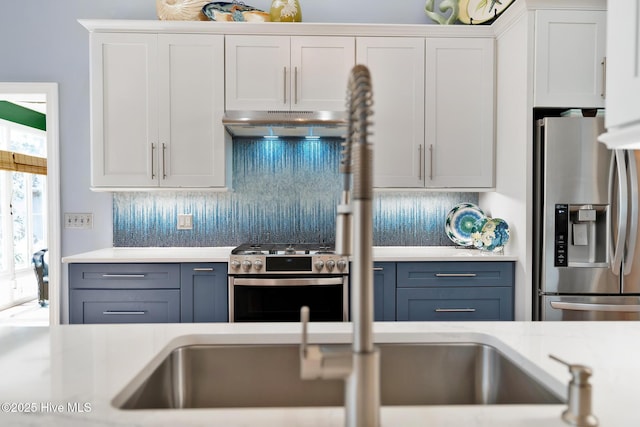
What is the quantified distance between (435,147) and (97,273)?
7.32ft

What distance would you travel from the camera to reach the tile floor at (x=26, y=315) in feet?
15.2

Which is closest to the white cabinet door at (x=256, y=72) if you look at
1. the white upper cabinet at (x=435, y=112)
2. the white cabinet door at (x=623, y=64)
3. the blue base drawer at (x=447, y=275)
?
the white upper cabinet at (x=435, y=112)

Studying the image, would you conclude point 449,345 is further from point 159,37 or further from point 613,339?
point 159,37

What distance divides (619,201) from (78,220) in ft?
11.3

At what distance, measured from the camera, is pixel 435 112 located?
2926mm

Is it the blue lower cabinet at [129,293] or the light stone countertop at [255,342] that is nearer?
the light stone countertop at [255,342]

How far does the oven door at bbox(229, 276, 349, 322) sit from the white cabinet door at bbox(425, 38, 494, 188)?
108 centimetres

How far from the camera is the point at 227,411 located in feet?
2.34

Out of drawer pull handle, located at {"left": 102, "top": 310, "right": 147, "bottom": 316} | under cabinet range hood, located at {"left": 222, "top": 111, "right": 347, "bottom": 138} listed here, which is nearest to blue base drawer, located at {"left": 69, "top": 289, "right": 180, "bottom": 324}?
drawer pull handle, located at {"left": 102, "top": 310, "right": 147, "bottom": 316}

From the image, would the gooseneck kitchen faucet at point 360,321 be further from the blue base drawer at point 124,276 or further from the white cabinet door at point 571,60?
the white cabinet door at point 571,60

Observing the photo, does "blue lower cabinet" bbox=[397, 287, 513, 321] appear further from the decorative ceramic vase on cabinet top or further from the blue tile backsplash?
the decorative ceramic vase on cabinet top

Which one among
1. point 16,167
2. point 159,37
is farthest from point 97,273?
point 16,167

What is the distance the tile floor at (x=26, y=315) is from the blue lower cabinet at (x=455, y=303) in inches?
148

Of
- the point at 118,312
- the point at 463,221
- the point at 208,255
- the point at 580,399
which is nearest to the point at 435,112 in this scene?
the point at 463,221
